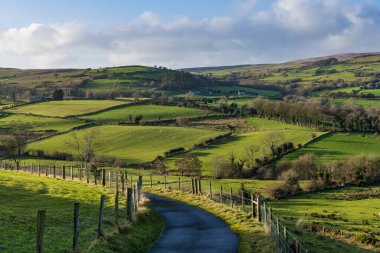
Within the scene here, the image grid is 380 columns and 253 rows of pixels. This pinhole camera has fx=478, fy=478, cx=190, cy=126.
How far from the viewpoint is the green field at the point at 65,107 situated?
522 feet

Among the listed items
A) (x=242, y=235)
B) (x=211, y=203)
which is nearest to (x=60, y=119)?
(x=211, y=203)

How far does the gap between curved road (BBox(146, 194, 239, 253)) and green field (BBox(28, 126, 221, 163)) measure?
237 feet

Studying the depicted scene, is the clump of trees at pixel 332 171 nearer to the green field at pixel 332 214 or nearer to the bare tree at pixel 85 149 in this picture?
the green field at pixel 332 214

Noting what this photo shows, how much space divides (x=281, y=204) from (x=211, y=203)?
2818 centimetres

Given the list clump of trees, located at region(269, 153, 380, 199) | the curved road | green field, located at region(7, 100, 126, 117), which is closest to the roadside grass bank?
the curved road

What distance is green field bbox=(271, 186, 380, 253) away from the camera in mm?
31844

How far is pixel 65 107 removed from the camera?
6658 inches

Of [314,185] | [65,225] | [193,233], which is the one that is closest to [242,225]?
[193,233]

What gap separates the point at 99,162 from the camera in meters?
111

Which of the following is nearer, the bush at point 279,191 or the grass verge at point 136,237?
the grass verge at point 136,237

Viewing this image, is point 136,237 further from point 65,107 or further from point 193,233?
point 65,107

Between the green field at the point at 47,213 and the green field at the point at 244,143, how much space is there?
5909 centimetres

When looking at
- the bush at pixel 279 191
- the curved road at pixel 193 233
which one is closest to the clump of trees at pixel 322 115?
the bush at pixel 279 191

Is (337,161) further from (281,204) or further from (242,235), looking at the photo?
(242,235)
